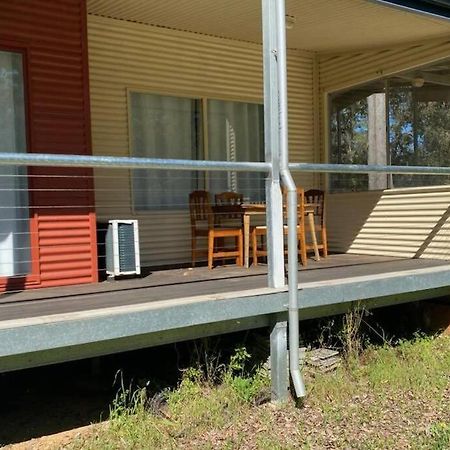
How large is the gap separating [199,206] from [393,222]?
7.69ft

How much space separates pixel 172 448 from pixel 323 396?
1218mm

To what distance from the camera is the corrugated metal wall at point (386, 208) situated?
6.45 metres

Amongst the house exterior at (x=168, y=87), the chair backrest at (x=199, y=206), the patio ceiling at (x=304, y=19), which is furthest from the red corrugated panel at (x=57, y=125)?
the chair backrest at (x=199, y=206)

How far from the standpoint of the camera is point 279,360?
4102 mm

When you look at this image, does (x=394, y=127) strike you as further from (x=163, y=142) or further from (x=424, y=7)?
(x=163, y=142)

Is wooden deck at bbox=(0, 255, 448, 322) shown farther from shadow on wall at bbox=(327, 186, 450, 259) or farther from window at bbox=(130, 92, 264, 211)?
window at bbox=(130, 92, 264, 211)

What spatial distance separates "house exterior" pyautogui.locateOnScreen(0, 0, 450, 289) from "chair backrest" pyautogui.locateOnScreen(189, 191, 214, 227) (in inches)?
15.7

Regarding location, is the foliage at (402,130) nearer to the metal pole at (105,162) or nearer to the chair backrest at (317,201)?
the chair backrest at (317,201)

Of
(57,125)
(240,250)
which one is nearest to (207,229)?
(240,250)

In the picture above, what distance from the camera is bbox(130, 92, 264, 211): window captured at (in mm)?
6707

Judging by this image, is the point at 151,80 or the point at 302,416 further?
the point at 151,80

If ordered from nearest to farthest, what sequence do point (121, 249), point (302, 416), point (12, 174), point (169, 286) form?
point (302, 416) < point (169, 286) < point (12, 174) < point (121, 249)

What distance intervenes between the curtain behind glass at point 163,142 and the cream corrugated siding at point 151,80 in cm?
13

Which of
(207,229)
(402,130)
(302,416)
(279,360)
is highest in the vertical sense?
(402,130)
